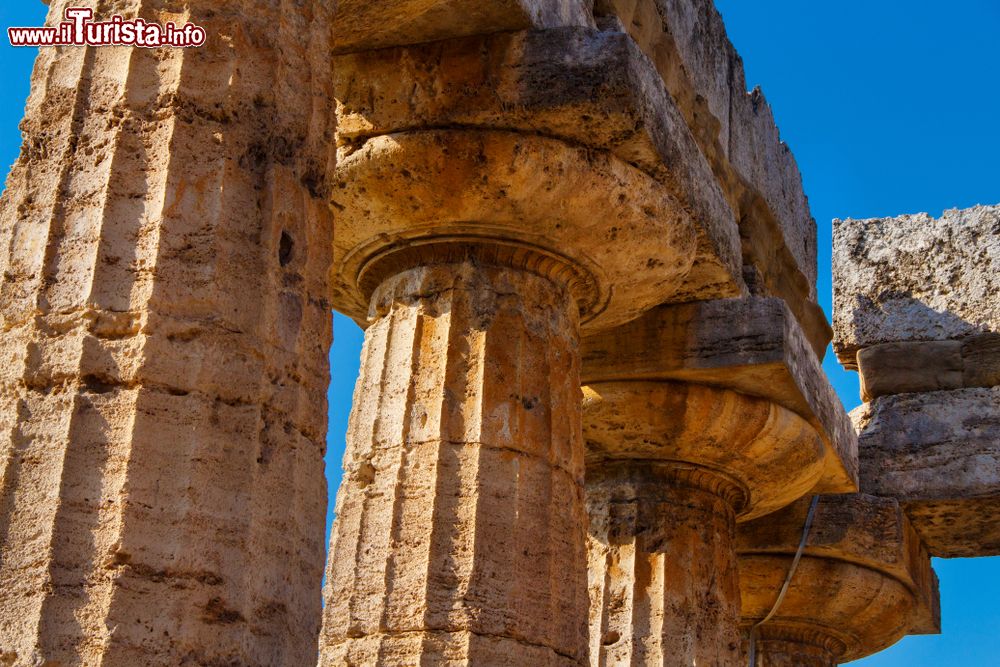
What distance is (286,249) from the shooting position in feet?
17.4

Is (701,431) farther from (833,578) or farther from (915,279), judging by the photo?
(915,279)

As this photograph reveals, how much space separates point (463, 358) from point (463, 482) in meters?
0.69

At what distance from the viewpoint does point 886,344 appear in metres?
13.3

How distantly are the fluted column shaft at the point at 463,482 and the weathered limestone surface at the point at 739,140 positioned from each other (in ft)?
6.47

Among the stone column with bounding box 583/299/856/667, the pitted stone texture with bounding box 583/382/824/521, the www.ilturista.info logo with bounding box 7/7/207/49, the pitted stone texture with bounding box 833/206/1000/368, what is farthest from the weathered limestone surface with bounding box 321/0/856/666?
the pitted stone texture with bounding box 833/206/1000/368

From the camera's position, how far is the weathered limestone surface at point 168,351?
4.54m

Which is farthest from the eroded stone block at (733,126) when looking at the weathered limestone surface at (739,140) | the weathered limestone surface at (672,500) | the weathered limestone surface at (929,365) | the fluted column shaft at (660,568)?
the fluted column shaft at (660,568)

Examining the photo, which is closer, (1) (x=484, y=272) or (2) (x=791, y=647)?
(1) (x=484, y=272)

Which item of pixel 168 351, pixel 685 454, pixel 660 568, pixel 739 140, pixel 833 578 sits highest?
pixel 739 140

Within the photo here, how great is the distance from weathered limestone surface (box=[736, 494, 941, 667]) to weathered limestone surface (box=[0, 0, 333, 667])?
8.11 m

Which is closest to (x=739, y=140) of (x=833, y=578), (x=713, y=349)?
(x=713, y=349)

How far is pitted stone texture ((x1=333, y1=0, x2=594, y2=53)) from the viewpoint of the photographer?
7.40 meters

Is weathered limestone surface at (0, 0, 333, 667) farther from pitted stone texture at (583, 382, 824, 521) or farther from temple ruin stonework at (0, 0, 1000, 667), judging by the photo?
pitted stone texture at (583, 382, 824, 521)

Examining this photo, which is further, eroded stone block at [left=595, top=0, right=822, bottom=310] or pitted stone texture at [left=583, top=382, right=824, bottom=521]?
pitted stone texture at [left=583, top=382, right=824, bottom=521]
